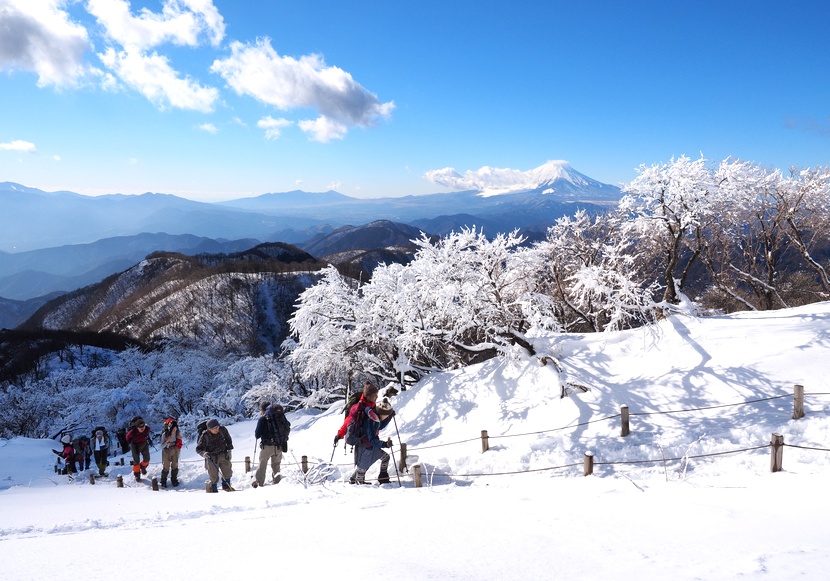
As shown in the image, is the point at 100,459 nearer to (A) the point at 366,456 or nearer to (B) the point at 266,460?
(B) the point at 266,460

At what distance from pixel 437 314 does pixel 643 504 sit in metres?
11.6

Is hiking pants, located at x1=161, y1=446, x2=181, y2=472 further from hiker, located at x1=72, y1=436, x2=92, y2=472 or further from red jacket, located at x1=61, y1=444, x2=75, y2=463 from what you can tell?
hiker, located at x1=72, y1=436, x2=92, y2=472

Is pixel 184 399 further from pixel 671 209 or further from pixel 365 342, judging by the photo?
pixel 671 209

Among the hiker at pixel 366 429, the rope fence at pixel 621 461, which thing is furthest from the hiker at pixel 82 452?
the hiker at pixel 366 429

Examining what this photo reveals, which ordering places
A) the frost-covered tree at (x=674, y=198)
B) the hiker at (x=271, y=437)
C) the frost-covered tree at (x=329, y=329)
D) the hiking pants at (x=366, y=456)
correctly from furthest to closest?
the frost-covered tree at (x=329, y=329) → the frost-covered tree at (x=674, y=198) → the hiker at (x=271, y=437) → the hiking pants at (x=366, y=456)

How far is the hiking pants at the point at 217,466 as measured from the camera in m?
9.12

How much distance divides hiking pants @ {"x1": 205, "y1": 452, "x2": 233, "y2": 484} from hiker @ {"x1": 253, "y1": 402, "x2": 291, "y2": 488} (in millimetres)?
662

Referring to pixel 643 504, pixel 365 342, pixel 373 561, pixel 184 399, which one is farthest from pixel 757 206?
pixel 184 399

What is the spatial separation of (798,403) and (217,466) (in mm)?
13664

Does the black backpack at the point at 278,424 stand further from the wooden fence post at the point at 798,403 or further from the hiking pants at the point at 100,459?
the wooden fence post at the point at 798,403

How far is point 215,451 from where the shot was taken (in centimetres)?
912

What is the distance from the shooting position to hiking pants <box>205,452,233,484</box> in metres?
9.12

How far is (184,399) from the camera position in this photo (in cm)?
3528

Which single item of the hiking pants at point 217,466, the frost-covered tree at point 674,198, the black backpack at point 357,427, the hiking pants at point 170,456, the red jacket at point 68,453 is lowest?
the red jacket at point 68,453
